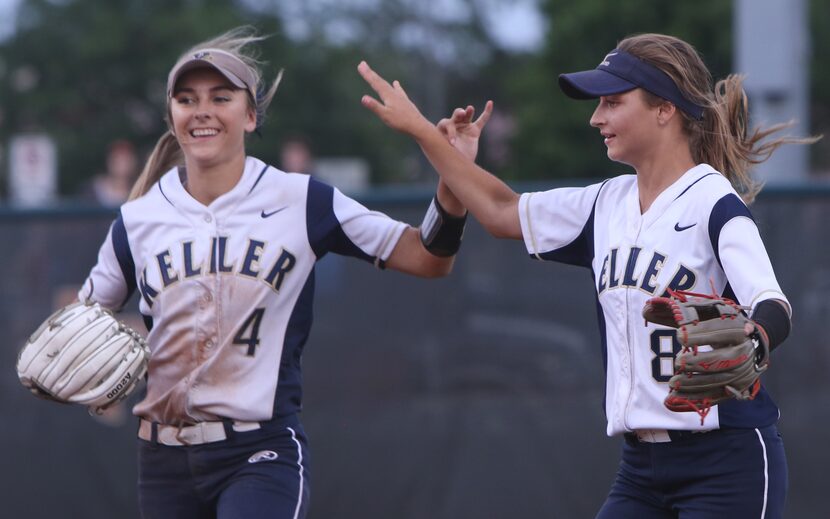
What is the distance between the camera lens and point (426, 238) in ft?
12.6

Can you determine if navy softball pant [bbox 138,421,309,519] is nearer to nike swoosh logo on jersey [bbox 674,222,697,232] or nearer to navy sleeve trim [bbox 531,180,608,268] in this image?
navy sleeve trim [bbox 531,180,608,268]

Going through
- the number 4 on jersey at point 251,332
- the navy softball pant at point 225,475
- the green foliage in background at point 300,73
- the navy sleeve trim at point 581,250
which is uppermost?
the green foliage in background at point 300,73

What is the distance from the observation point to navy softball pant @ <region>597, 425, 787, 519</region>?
10.4 ft

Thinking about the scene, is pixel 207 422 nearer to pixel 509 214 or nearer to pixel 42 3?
pixel 509 214

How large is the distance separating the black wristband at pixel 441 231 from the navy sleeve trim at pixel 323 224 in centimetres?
21

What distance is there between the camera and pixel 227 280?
3.69m

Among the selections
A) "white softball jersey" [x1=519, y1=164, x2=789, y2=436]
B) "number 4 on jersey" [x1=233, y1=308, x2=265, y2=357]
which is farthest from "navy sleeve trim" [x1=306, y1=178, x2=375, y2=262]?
"white softball jersey" [x1=519, y1=164, x2=789, y2=436]

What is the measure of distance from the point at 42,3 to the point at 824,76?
1762cm

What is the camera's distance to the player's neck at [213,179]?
3.83 m

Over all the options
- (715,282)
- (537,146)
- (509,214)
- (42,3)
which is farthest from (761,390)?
(42,3)

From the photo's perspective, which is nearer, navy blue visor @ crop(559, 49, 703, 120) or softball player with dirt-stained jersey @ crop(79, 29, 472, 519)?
navy blue visor @ crop(559, 49, 703, 120)

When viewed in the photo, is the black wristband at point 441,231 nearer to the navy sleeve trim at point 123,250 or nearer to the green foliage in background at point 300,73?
the navy sleeve trim at point 123,250

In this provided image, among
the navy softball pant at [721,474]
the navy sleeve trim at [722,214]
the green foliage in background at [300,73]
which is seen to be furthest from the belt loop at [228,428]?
the green foliage in background at [300,73]

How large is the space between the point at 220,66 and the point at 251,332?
825mm
